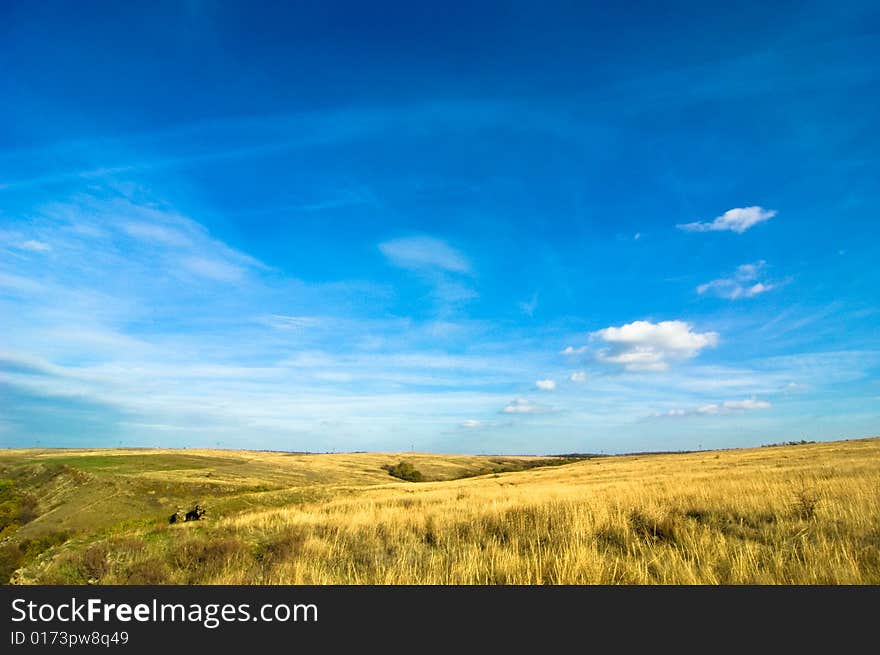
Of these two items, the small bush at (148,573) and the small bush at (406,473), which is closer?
the small bush at (148,573)

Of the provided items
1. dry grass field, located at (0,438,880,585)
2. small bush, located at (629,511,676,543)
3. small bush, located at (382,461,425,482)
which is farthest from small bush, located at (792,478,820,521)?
small bush, located at (382,461,425,482)

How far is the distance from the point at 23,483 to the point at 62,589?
58421 mm

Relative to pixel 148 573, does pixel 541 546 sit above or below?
above

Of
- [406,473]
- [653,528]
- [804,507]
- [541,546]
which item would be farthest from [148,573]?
[406,473]

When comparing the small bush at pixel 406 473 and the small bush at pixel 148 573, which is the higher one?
the small bush at pixel 148 573

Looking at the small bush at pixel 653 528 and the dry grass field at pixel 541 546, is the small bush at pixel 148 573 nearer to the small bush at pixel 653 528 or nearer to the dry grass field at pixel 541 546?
the dry grass field at pixel 541 546

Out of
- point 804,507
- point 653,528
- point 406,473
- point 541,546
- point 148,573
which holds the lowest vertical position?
point 406,473

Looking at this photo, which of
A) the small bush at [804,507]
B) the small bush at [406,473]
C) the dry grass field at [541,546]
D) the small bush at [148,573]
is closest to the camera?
the dry grass field at [541,546]

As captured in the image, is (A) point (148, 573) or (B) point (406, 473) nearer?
(A) point (148, 573)

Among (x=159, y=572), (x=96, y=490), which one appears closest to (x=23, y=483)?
(x=96, y=490)

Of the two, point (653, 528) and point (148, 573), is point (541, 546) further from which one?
point (148, 573)

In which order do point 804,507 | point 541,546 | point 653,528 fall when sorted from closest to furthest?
point 541,546, point 653,528, point 804,507

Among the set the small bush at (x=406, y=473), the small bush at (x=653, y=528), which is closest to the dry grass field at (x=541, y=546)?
the small bush at (x=653, y=528)

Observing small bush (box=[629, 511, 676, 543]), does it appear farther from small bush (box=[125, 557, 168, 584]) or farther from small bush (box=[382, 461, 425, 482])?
small bush (box=[382, 461, 425, 482])
